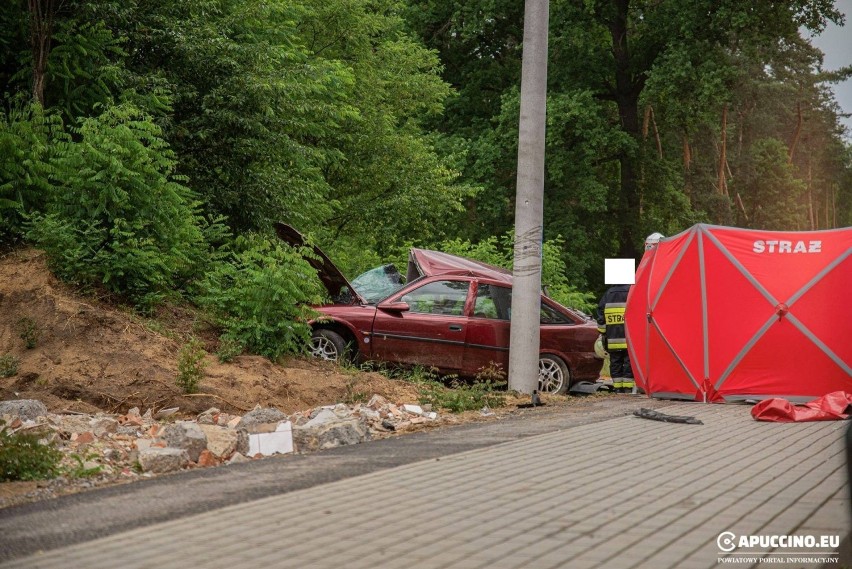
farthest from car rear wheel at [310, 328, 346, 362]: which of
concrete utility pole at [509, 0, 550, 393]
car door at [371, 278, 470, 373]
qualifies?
concrete utility pole at [509, 0, 550, 393]

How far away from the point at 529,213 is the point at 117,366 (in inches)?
244

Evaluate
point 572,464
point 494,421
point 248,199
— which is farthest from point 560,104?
point 572,464

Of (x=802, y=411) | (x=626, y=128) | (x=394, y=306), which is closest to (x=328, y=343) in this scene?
(x=394, y=306)

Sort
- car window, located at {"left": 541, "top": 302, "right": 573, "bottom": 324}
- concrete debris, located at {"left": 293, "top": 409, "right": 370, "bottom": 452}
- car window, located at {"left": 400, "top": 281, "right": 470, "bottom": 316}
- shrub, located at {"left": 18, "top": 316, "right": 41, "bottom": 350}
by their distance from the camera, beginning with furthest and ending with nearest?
car window, located at {"left": 541, "top": 302, "right": 573, "bottom": 324}, car window, located at {"left": 400, "top": 281, "right": 470, "bottom": 316}, shrub, located at {"left": 18, "top": 316, "right": 41, "bottom": 350}, concrete debris, located at {"left": 293, "top": 409, "right": 370, "bottom": 452}

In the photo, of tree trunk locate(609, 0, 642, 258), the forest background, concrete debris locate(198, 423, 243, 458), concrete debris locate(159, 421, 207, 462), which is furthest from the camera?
tree trunk locate(609, 0, 642, 258)

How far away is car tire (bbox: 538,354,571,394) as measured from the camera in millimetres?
16531

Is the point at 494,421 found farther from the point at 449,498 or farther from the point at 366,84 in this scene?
the point at 366,84

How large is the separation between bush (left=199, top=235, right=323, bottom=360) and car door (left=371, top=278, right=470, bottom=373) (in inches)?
56.5

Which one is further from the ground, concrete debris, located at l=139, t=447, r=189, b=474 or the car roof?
the car roof

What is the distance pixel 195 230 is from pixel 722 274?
745cm

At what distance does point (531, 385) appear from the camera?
15.3m

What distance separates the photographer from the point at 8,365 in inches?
480

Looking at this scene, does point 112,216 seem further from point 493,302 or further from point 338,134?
point 338,134

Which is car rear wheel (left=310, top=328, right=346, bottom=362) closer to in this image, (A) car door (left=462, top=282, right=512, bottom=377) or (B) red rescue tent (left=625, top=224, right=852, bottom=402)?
(A) car door (left=462, top=282, right=512, bottom=377)
